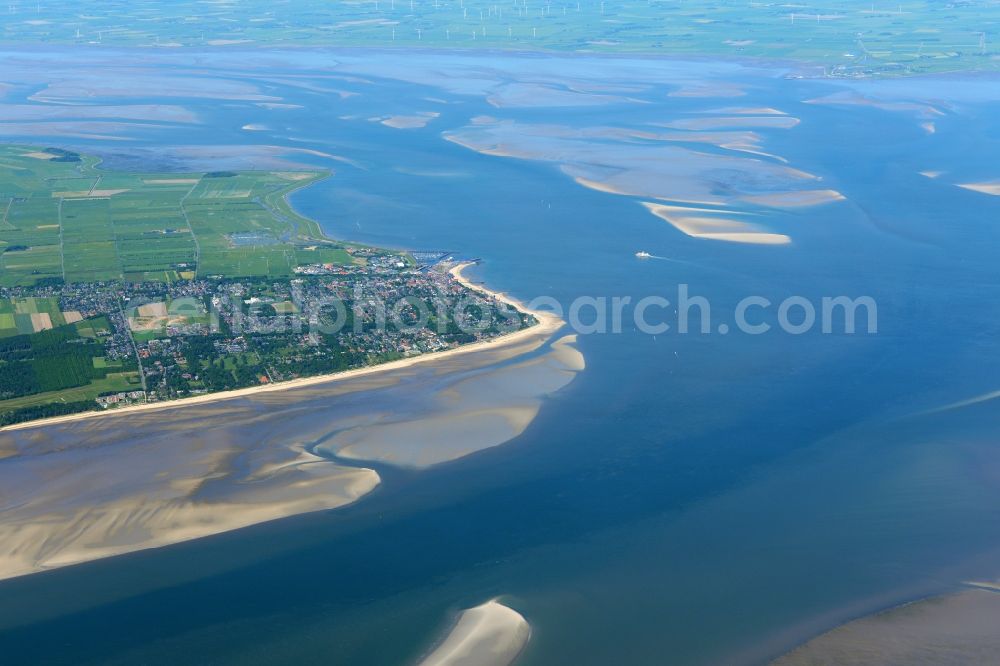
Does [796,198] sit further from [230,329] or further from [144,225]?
[144,225]

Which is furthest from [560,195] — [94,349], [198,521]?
[198,521]

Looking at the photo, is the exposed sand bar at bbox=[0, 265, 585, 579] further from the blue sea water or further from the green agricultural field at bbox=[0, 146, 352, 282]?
the green agricultural field at bbox=[0, 146, 352, 282]

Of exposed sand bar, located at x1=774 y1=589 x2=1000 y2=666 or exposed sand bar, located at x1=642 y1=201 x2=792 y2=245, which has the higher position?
exposed sand bar, located at x1=642 y1=201 x2=792 y2=245

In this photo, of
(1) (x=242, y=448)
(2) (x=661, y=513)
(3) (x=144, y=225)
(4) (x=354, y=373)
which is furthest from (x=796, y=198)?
(1) (x=242, y=448)

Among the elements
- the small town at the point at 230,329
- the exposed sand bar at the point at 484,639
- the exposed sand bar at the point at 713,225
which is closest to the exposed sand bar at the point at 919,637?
the exposed sand bar at the point at 484,639

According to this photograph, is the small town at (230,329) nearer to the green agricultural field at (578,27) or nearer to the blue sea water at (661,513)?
the blue sea water at (661,513)

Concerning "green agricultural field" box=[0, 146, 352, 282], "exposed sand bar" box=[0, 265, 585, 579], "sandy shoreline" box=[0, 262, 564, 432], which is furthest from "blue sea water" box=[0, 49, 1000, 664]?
"green agricultural field" box=[0, 146, 352, 282]
